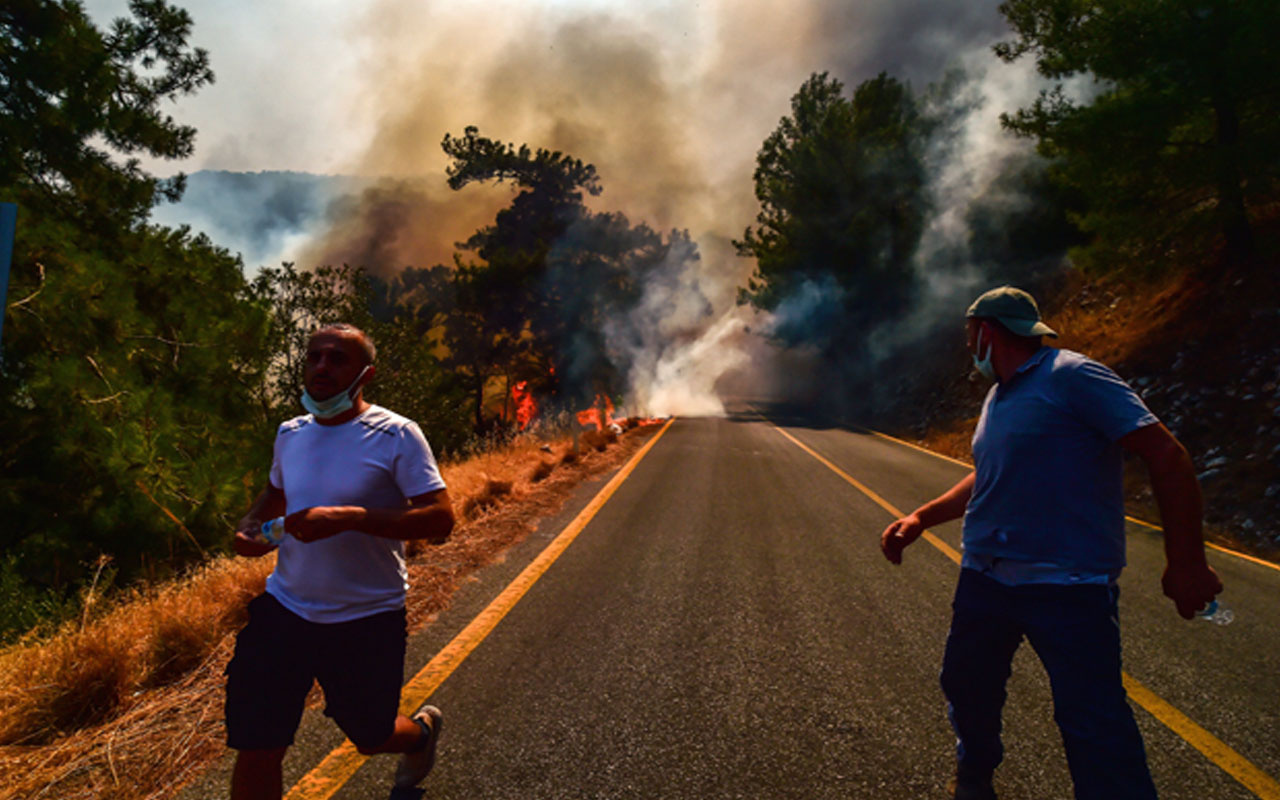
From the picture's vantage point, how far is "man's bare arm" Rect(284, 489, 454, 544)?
6.59 feet

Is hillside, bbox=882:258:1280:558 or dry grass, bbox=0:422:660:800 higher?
hillside, bbox=882:258:1280:558

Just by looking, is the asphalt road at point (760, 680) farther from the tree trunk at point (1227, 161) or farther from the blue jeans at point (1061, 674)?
the tree trunk at point (1227, 161)

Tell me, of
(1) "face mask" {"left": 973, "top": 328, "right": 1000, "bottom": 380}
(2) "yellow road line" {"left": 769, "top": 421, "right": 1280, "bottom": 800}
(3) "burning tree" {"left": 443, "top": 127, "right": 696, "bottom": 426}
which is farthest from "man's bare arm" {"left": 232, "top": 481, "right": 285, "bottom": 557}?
(3) "burning tree" {"left": 443, "top": 127, "right": 696, "bottom": 426}

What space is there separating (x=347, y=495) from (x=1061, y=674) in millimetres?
2354

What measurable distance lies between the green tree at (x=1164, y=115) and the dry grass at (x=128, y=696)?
14.8m

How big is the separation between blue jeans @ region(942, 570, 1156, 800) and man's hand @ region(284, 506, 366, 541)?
2.15 metres

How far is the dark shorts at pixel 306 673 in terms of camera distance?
6.86 feet

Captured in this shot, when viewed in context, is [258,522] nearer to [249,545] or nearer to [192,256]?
[249,545]

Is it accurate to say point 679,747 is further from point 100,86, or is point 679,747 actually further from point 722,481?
point 100,86

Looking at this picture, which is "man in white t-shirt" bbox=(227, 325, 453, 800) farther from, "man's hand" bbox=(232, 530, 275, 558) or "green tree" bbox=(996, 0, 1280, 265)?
"green tree" bbox=(996, 0, 1280, 265)

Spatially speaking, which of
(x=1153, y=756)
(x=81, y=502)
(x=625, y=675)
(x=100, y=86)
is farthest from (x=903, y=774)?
(x=100, y=86)

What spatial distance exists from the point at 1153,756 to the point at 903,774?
1165 millimetres

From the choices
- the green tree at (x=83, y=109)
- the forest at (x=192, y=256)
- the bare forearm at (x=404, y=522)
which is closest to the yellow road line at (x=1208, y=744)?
the bare forearm at (x=404, y=522)

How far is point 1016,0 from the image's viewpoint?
1488cm
